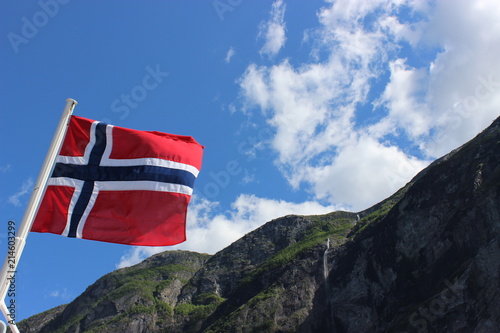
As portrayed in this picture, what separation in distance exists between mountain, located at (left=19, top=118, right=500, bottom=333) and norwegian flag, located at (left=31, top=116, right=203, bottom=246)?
1904 inches

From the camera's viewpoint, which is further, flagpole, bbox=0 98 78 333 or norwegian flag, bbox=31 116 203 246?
norwegian flag, bbox=31 116 203 246

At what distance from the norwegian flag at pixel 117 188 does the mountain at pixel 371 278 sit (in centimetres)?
4837

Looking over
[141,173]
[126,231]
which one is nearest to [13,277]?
[126,231]

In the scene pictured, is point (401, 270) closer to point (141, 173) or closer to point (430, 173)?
point (430, 173)

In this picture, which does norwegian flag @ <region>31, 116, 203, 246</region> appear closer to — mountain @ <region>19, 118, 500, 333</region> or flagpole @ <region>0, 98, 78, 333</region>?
flagpole @ <region>0, 98, 78, 333</region>

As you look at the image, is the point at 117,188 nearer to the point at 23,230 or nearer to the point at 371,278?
the point at 23,230

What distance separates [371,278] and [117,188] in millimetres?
77792

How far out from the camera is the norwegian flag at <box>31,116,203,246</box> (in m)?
12.3

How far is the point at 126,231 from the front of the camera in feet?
41.7

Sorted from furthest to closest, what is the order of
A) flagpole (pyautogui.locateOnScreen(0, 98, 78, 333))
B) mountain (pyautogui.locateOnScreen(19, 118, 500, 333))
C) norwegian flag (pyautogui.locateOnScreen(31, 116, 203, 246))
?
1. mountain (pyautogui.locateOnScreen(19, 118, 500, 333))
2. norwegian flag (pyautogui.locateOnScreen(31, 116, 203, 246))
3. flagpole (pyautogui.locateOnScreen(0, 98, 78, 333))

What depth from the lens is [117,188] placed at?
12.9 metres

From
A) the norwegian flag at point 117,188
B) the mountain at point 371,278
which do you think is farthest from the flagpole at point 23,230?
the mountain at point 371,278

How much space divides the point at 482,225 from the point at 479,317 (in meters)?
17.0

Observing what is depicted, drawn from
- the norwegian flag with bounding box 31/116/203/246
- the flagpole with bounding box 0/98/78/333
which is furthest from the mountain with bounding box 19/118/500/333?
the flagpole with bounding box 0/98/78/333
